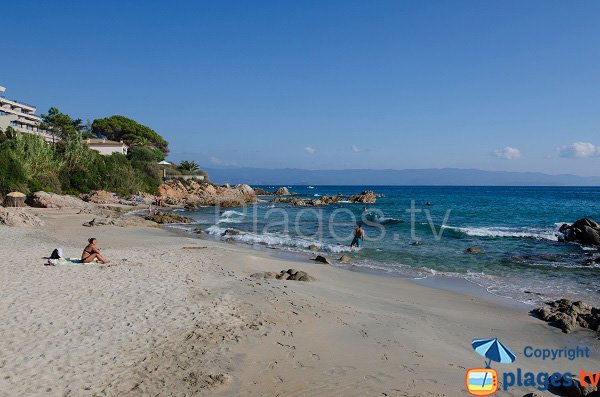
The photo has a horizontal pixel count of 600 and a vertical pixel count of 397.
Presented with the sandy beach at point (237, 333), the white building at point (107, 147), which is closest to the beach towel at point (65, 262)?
the sandy beach at point (237, 333)

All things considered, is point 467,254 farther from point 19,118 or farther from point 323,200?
point 19,118

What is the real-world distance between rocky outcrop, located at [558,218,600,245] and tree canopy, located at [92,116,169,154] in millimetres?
71490

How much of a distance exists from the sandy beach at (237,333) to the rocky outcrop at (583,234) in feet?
55.5

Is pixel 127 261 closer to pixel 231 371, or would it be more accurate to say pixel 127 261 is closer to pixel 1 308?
pixel 1 308

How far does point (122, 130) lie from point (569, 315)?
85.1 m

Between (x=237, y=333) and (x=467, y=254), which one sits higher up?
(x=237, y=333)

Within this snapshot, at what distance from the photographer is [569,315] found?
9.23 meters

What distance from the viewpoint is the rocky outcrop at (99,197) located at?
4241 cm

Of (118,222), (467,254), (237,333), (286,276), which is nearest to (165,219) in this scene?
(118,222)

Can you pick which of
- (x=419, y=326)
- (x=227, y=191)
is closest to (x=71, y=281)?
(x=419, y=326)

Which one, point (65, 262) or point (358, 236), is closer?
point (65, 262)

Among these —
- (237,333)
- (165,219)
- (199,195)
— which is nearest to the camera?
(237,333)

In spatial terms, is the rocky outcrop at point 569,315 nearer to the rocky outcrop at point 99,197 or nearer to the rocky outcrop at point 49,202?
the rocky outcrop at point 49,202

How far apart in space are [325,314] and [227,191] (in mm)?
60727
